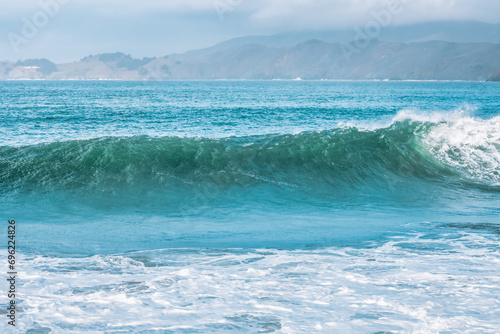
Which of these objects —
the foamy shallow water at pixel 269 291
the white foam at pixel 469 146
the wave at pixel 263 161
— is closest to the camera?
the foamy shallow water at pixel 269 291

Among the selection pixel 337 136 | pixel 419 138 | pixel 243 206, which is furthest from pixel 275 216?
pixel 419 138

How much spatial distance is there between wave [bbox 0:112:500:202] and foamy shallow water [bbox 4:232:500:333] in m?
5.47

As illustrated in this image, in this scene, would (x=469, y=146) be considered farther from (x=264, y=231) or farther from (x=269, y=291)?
(x=269, y=291)

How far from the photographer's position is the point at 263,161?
15.1 meters

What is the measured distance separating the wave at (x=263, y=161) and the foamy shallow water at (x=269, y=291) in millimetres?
5473

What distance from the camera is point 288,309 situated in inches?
218

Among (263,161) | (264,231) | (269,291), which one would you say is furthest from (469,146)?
(269,291)

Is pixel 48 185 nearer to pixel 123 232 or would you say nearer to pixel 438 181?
pixel 123 232

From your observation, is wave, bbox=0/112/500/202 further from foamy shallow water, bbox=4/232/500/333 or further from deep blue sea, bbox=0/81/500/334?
foamy shallow water, bbox=4/232/500/333

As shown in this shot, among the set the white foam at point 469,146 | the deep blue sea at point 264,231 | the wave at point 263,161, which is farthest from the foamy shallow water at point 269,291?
the white foam at point 469,146

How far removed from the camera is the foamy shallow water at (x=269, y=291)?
515cm

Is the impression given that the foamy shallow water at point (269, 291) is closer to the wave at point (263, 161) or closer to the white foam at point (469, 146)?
the wave at point (263, 161)

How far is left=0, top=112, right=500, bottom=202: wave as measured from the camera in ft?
43.7

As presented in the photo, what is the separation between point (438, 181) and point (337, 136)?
13.2 feet
